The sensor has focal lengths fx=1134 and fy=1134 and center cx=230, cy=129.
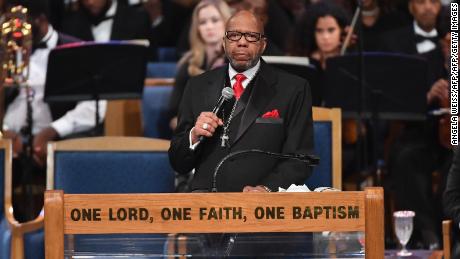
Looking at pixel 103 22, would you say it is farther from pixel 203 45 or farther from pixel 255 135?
pixel 255 135

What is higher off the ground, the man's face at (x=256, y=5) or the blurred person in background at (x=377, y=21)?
the man's face at (x=256, y=5)

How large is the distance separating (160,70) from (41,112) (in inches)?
45.4

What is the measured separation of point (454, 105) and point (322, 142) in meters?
1.15

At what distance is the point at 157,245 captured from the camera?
373 centimetres

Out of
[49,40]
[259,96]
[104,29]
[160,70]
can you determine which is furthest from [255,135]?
[104,29]

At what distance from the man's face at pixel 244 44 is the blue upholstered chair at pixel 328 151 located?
1076mm

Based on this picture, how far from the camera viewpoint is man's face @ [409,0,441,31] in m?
7.99

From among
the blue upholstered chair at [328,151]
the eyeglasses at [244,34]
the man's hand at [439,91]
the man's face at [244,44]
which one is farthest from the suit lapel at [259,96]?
the man's hand at [439,91]

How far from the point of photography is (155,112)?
7590 millimetres

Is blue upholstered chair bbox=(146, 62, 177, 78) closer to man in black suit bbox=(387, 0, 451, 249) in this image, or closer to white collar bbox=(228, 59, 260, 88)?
man in black suit bbox=(387, 0, 451, 249)

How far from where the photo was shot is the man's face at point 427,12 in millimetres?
7988

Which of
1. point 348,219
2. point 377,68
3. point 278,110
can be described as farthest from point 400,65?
point 348,219

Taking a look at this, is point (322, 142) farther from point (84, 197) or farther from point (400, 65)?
point (84, 197)

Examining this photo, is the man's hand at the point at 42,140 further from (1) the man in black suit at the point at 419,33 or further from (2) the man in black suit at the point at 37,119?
(1) the man in black suit at the point at 419,33
